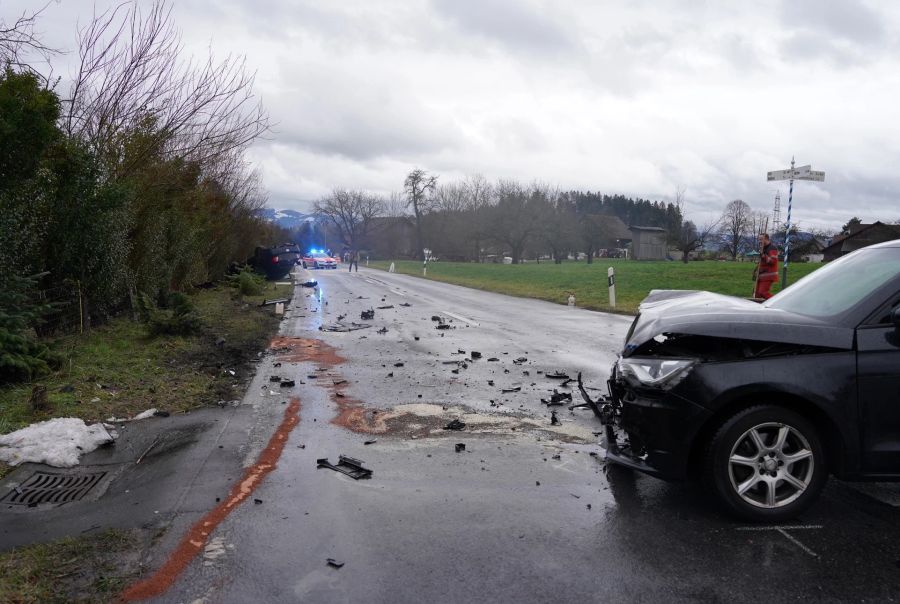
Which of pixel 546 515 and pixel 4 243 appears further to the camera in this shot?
pixel 4 243

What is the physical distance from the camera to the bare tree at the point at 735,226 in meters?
69.9

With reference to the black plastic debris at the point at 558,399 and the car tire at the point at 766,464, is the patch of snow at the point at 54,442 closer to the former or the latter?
the black plastic debris at the point at 558,399

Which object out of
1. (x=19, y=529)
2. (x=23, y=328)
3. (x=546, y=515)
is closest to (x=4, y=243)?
(x=23, y=328)

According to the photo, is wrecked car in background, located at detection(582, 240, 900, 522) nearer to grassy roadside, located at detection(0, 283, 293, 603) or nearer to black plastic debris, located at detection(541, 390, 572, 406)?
black plastic debris, located at detection(541, 390, 572, 406)

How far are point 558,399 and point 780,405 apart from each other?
3180 millimetres

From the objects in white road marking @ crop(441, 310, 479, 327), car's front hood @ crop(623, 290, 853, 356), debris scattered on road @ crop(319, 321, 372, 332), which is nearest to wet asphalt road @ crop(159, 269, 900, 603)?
car's front hood @ crop(623, 290, 853, 356)

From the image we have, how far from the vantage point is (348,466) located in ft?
15.5

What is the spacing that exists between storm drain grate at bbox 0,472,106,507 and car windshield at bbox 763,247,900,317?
5.10 metres

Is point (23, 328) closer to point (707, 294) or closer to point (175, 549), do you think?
point (175, 549)

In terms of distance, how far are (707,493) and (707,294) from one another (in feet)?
9.25

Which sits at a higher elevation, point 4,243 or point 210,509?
point 4,243

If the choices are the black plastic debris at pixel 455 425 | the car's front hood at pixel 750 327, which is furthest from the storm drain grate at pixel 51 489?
the car's front hood at pixel 750 327

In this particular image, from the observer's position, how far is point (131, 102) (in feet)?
37.4

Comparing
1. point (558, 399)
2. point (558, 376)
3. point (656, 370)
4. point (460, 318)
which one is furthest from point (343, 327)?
point (656, 370)
